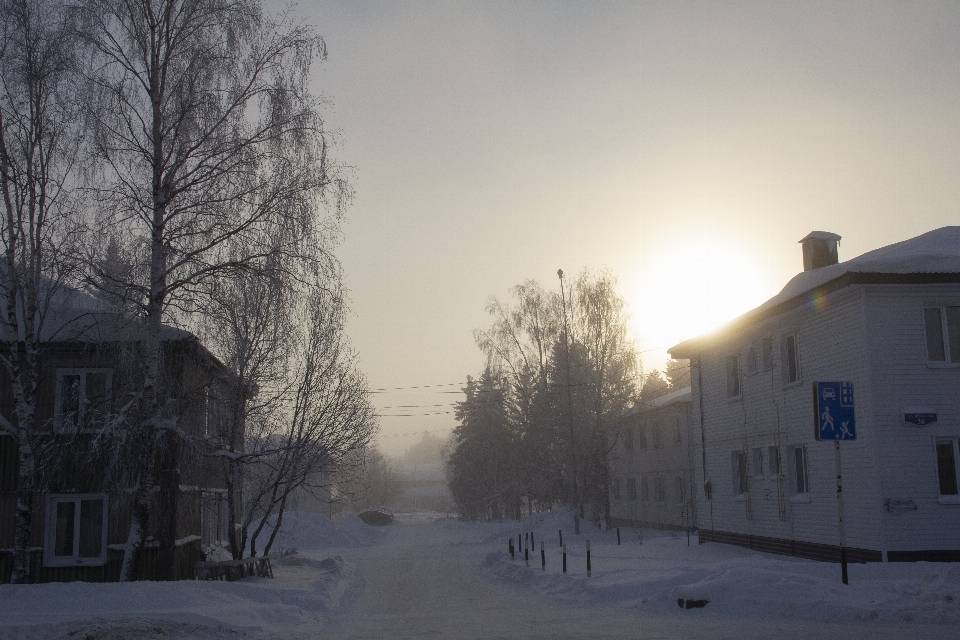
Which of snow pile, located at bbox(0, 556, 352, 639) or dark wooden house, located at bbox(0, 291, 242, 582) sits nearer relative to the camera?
snow pile, located at bbox(0, 556, 352, 639)

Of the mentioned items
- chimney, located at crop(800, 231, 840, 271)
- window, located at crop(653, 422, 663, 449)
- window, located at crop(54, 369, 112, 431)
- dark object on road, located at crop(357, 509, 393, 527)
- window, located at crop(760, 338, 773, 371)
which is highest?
chimney, located at crop(800, 231, 840, 271)

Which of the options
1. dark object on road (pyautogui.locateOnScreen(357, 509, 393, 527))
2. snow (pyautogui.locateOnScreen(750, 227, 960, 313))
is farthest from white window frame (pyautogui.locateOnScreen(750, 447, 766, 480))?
dark object on road (pyautogui.locateOnScreen(357, 509, 393, 527))

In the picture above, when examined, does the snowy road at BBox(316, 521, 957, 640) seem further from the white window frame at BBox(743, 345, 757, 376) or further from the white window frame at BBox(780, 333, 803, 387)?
the white window frame at BBox(743, 345, 757, 376)

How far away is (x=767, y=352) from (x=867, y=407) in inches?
233

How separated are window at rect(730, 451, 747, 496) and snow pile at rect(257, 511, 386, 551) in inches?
1064

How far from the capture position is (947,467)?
1844 cm

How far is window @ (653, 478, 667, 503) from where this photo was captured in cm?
4503

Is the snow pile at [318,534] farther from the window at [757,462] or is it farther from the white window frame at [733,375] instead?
the window at [757,462]

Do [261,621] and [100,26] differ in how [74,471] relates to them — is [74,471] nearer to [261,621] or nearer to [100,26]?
[261,621]

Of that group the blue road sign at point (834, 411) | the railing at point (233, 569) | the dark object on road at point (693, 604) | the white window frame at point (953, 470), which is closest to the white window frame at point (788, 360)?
the white window frame at point (953, 470)

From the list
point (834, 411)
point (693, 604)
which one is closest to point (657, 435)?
point (834, 411)

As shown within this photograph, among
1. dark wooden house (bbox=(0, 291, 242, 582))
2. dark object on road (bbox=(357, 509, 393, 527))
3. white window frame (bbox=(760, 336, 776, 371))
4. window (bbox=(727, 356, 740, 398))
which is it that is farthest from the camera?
dark object on road (bbox=(357, 509, 393, 527))

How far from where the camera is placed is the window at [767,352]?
24062 millimetres

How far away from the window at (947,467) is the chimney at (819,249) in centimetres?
957
